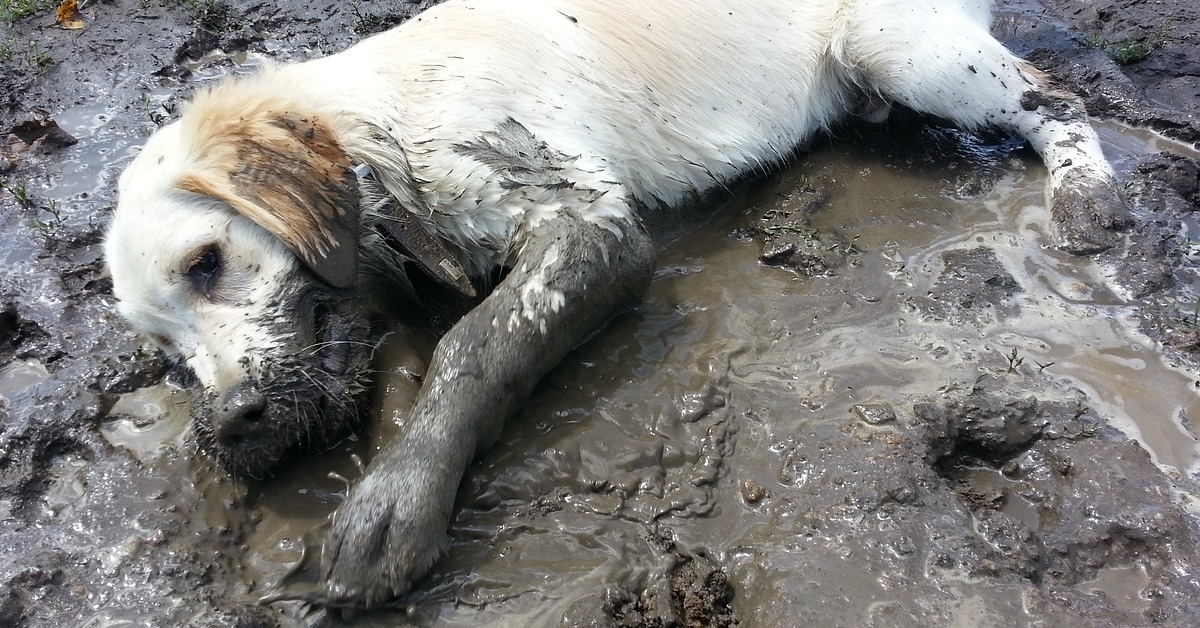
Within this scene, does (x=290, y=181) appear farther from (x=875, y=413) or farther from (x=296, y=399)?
(x=875, y=413)

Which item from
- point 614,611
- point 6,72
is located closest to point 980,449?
point 614,611

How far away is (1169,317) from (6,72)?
690 cm

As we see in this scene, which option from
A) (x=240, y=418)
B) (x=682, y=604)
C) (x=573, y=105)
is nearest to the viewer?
(x=682, y=604)

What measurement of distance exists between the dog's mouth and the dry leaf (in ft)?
15.1

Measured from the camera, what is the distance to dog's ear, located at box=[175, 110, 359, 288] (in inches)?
108

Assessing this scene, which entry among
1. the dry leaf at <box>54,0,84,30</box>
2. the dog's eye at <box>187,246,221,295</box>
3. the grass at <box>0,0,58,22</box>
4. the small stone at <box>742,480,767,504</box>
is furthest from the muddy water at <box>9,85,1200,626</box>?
the grass at <box>0,0,58,22</box>

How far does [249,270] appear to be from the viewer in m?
2.80

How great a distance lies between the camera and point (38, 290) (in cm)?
358

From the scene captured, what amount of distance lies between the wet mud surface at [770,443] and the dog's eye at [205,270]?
0.58 m

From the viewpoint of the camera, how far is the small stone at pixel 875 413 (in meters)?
2.67

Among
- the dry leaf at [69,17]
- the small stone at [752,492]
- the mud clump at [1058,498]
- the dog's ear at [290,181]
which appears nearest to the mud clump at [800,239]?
the mud clump at [1058,498]

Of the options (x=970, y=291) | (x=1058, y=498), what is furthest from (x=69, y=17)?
(x=1058, y=498)

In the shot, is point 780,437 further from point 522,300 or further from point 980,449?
point 522,300

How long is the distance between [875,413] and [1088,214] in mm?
1762
